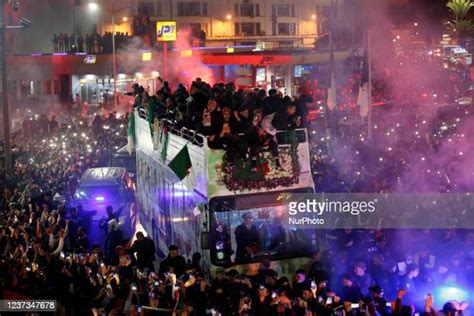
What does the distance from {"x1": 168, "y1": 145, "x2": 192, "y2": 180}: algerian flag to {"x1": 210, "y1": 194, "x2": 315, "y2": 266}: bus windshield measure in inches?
49.0

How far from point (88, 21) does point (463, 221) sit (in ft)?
149

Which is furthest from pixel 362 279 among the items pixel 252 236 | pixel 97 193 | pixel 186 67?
pixel 186 67

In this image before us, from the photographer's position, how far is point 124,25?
183ft

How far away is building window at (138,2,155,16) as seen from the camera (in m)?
57.6

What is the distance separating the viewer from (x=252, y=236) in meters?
9.98

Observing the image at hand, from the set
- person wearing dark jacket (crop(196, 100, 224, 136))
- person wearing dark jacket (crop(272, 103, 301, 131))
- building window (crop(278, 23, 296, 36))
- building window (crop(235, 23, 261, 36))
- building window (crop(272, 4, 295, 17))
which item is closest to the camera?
person wearing dark jacket (crop(196, 100, 224, 136))

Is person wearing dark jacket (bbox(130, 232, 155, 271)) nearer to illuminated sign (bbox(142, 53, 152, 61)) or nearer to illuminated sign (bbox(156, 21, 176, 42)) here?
illuminated sign (bbox(156, 21, 176, 42))

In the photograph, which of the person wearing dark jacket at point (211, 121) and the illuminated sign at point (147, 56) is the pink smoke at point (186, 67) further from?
the person wearing dark jacket at point (211, 121)

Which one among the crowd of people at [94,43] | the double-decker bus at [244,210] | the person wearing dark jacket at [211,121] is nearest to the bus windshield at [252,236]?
the double-decker bus at [244,210]

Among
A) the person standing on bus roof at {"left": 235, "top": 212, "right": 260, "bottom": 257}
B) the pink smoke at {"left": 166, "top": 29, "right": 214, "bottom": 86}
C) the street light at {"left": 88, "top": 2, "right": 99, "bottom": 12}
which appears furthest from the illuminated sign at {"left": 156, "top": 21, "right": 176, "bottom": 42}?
the person standing on bus roof at {"left": 235, "top": 212, "right": 260, "bottom": 257}

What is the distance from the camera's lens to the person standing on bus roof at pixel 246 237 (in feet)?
32.7

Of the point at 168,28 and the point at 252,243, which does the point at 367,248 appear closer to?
the point at 252,243

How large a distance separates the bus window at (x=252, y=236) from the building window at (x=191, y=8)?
5052cm

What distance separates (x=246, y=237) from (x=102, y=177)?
8559mm
